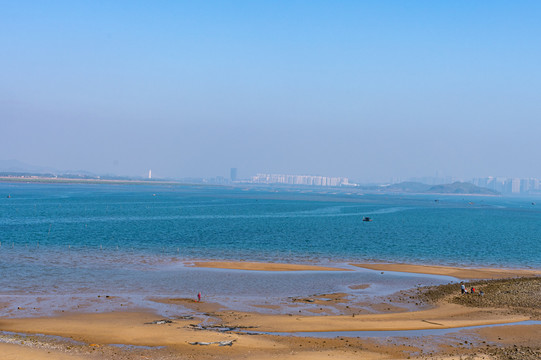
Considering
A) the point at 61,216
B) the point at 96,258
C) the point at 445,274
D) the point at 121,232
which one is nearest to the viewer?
the point at 445,274

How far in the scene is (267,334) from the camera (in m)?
34.2

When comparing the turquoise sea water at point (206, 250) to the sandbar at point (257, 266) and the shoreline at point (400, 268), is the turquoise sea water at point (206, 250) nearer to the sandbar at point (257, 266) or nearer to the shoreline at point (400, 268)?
the sandbar at point (257, 266)

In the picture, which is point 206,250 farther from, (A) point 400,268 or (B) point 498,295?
(B) point 498,295

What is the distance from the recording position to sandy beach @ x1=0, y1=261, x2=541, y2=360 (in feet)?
98.0

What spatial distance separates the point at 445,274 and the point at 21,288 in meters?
46.4

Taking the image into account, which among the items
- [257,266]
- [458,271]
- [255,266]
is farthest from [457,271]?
[255,266]

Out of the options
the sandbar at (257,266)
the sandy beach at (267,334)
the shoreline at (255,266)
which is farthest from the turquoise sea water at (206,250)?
the sandy beach at (267,334)

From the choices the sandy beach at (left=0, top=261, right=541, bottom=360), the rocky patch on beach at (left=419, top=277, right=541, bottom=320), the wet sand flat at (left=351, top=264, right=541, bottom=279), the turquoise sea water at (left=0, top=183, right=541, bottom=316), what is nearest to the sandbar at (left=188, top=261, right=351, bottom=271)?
the turquoise sea water at (left=0, top=183, right=541, bottom=316)

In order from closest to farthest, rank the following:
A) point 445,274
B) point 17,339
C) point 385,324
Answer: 1. point 17,339
2. point 385,324
3. point 445,274

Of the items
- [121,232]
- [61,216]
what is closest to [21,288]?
[121,232]

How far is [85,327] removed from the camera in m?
35.2

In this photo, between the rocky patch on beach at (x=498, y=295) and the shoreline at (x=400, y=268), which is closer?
the rocky patch on beach at (x=498, y=295)

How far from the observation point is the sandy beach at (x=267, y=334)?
29875 mm

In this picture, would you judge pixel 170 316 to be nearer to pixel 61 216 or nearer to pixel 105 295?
pixel 105 295
